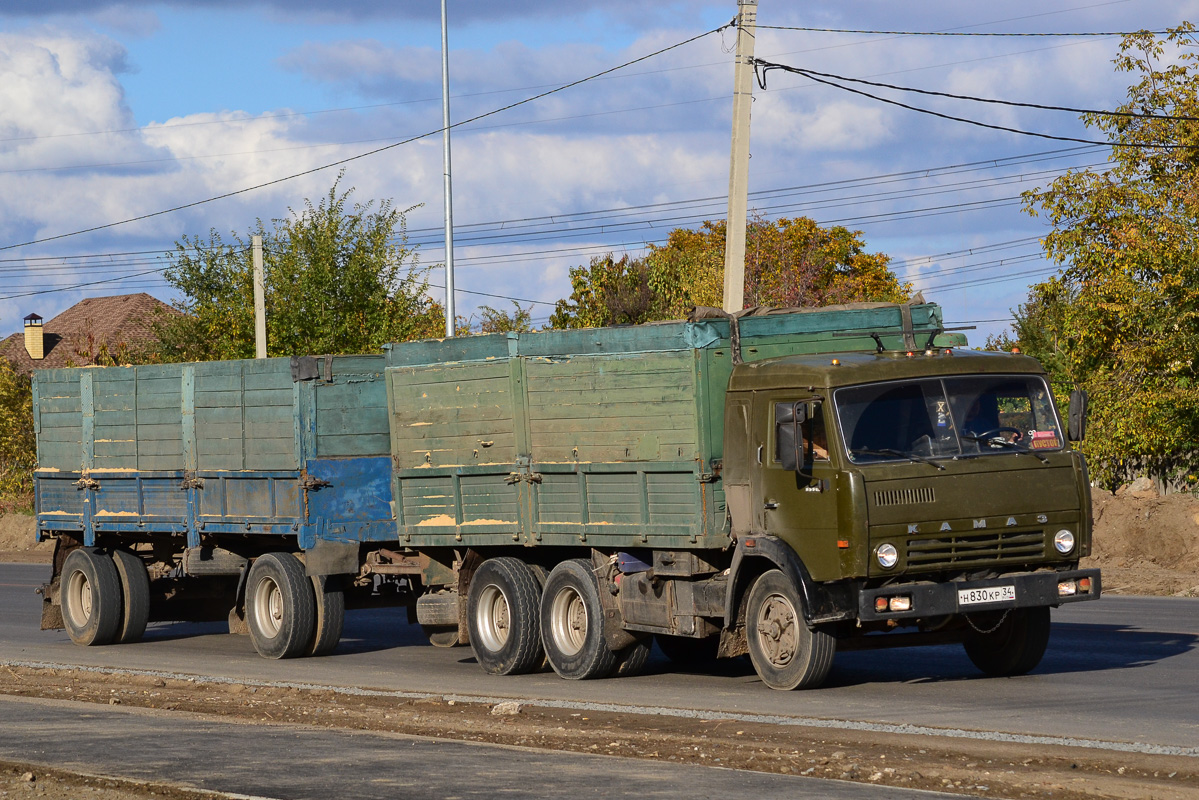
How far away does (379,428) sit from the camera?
16031 millimetres

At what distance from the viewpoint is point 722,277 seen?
40.7 m

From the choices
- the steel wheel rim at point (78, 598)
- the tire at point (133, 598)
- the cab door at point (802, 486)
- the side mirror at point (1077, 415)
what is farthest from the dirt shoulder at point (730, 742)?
the steel wheel rim at point (78, 598)

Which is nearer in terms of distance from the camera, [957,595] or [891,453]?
[957,595]

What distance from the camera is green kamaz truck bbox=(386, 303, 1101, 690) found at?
11297 mm

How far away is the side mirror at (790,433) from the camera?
37.3 ft

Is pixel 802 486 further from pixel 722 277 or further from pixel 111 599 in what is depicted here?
pixel 722 277

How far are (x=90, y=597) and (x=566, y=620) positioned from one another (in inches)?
278

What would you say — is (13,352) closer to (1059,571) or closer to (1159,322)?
(1159,322)

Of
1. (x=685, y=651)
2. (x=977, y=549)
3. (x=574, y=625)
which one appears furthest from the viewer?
(x=685, y=651)

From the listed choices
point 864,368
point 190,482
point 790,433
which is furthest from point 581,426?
point 190,482

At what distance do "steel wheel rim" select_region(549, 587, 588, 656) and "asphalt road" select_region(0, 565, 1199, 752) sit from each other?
0.33 metres

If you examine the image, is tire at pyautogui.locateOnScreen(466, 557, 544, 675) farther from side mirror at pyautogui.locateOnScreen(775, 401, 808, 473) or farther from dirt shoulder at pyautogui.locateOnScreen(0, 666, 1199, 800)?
side mirror at pyautogui.locateOnScreen(775, 401, 808, 473)

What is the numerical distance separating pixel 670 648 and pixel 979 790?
708 cm

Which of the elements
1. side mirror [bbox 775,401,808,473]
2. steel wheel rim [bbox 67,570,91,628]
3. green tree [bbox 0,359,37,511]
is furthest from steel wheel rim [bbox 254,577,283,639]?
green tree [bbox 0,359,37,511]
